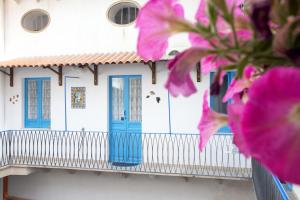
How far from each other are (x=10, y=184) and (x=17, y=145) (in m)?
1.71

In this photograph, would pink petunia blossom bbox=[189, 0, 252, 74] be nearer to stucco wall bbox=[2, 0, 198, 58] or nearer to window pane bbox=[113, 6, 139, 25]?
stucco wall bbox=[2, 0, 198, 58]

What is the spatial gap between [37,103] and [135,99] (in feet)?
9.93

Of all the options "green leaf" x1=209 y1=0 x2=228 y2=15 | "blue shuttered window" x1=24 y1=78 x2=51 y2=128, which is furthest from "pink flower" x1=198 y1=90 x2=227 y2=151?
"blue shuttered window" x1=24 y1=78 x2=51 y2=128

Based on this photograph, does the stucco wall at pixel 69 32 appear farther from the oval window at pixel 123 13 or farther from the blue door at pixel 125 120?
the blue door at pixel 125 120

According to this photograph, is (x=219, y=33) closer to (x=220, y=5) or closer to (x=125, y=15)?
(x=220, y=5)

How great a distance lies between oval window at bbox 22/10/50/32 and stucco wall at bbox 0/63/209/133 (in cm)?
136

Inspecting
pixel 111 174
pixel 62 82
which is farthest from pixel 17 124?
pixel 111 174

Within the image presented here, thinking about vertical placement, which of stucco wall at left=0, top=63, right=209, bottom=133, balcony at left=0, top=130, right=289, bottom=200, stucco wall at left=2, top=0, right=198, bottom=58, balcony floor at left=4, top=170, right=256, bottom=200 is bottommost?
balcony floor at left=4, top=170, right=256, bottom=200

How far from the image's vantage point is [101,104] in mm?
9703

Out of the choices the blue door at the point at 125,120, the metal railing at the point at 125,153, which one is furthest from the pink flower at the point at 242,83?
the blue door at the point at 125,120

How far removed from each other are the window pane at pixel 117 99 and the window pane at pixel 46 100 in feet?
6.51

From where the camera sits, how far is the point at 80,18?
1016 centimetres

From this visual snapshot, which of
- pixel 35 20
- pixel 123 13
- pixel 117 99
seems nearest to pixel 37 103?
pixel 117 99

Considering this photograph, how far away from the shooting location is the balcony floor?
877 cm
